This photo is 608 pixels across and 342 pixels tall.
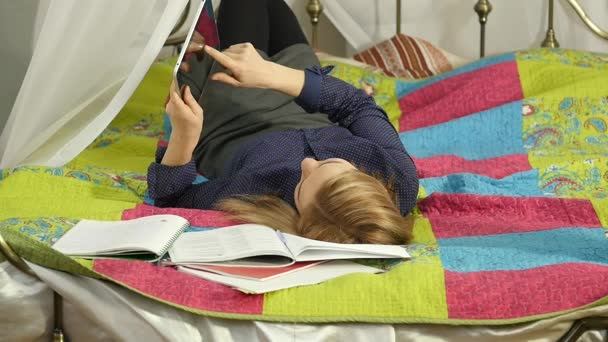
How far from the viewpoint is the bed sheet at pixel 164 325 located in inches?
54.1

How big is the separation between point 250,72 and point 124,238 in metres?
0.52

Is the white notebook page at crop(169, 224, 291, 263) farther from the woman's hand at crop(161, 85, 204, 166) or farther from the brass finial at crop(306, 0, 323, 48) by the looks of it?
the brass finial at crop(306, 0, 323, 48)

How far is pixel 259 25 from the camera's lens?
2500mm

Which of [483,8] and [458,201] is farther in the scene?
[483,8]

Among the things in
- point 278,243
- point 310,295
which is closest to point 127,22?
point 278,243

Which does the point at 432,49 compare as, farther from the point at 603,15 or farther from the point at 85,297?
the point at 85,297

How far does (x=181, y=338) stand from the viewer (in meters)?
1.37

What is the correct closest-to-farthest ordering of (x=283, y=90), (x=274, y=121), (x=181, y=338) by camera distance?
(x=181, y=338) → (x=283, y=90) → (x=274, y=121)

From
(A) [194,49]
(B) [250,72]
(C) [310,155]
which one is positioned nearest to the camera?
(A) [194,49]

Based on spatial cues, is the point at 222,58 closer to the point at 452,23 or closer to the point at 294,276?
the point at 294,276

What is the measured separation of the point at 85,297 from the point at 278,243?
0.29 metres

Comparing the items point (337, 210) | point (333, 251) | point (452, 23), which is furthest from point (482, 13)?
point (333, 251)

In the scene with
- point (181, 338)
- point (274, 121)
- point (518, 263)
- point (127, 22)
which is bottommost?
point (181, 338)

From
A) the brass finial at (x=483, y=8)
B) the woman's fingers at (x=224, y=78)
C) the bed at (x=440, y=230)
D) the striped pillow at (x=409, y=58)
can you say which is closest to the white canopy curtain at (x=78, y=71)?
the bed at (x=440, y=230)
